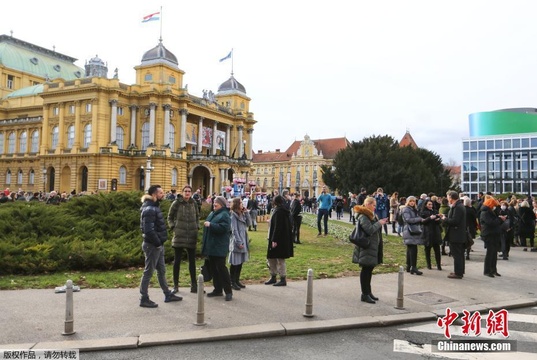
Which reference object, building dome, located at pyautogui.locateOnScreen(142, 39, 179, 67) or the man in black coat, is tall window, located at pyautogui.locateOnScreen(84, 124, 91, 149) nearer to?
building dome, located at pyautogui.locateOnScreen(142, 39, 179, 67)

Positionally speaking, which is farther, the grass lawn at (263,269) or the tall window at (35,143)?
the tall window at (35,143)

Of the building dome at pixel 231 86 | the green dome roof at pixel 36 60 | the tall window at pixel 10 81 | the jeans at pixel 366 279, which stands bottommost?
the jeans at pixel 366 279

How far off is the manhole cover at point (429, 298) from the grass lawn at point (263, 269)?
7.24 ft

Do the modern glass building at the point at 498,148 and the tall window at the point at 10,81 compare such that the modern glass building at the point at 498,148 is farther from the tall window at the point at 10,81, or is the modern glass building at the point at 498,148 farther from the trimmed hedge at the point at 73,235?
the tall window at the point at 10,81

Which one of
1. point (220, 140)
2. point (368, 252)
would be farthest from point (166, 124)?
point (368, 252)

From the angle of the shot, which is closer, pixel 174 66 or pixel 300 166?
pixel 174 66

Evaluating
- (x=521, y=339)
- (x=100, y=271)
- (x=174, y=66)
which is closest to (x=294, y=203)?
(x=100, y=271)

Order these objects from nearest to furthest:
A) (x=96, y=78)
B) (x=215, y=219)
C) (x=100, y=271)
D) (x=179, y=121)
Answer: (x=215, y=219), (x=100, y=271), (x=96, y=78), (x=179, y=121)

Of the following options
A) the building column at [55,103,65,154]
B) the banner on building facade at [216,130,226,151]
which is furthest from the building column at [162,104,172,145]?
the building column at [55,103,65,154]

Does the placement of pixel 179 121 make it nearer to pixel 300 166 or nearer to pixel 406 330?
pixel 300 166

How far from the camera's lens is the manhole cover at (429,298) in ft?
28.2

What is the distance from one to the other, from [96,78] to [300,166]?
6866 cm

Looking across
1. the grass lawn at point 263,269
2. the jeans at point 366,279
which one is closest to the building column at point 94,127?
the grass lawn at point 263,269

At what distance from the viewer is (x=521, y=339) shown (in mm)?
6602
